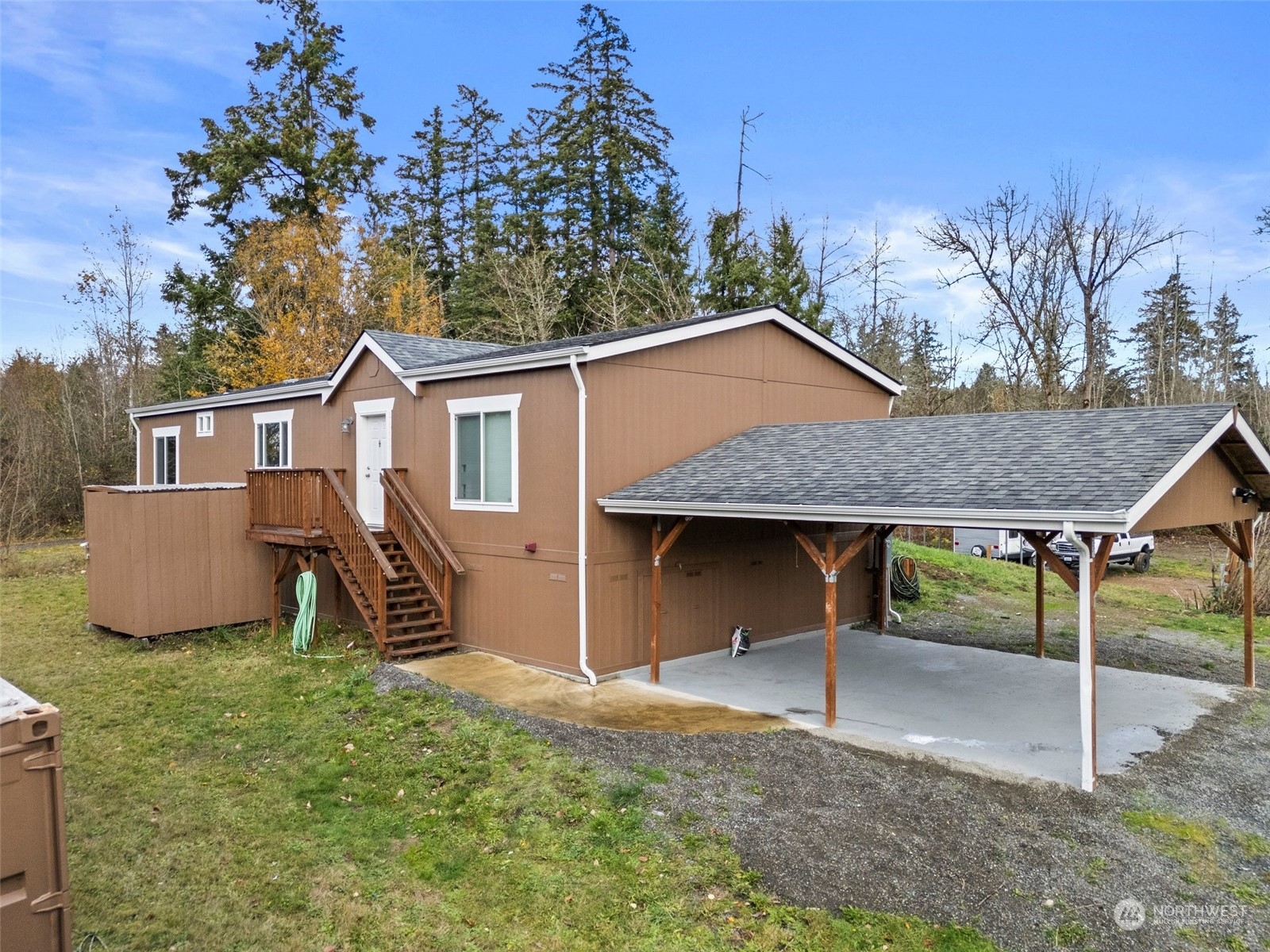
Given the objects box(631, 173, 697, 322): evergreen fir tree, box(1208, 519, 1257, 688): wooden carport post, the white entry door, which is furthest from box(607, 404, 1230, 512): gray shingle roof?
box(631, 173, 697, 322): evergreen fir tree

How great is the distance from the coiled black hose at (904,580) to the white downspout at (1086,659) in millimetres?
8690

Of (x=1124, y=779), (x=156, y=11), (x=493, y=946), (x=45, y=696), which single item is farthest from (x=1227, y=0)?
(x=45, y=696)

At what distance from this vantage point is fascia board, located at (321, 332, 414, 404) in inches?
448

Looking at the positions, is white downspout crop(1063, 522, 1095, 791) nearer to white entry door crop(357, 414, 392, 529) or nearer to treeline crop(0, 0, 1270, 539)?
white entry door crop(357, 414, 392, 529)

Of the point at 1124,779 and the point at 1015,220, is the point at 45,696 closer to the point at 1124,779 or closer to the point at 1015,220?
the point at 1124,779

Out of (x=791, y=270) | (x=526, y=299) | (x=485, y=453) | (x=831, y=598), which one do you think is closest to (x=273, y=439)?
(x=485, y=453)

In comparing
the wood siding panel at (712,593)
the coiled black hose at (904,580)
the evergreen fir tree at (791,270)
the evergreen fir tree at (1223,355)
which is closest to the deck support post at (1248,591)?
the wood siding panel at (712,593)

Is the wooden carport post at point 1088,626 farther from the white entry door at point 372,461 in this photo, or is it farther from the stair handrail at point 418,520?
the white entry door at point 372,461

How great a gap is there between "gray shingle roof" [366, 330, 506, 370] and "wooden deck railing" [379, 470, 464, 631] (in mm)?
1679

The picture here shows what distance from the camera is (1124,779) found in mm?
6285

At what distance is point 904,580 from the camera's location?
14844 millimetres

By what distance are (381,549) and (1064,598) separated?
1464 centimetres

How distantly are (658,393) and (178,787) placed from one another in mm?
6444

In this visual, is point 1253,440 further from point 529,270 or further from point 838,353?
point 529,270
